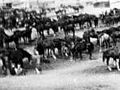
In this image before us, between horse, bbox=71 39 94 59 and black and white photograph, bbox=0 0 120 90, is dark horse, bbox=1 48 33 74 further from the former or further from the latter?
horse, bbox=71 39 94 59

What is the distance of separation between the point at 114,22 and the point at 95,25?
244 cm

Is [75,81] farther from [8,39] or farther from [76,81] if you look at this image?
[8,39]

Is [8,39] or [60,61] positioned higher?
[8,39]

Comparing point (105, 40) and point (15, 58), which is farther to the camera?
point (105, 40)

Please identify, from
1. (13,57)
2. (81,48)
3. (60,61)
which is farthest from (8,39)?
(13,57)

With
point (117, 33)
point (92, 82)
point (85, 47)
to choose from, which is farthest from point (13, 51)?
point (117, 33)

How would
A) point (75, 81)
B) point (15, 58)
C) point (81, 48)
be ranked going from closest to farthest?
point (75, 81) → point (15, 58) → point (81, 48)

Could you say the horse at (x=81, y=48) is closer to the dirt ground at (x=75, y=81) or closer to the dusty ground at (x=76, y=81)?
the dirt ground at (x=75, y=81)

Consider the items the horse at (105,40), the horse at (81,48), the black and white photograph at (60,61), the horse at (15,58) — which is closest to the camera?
the black and white photograph at (60,61)

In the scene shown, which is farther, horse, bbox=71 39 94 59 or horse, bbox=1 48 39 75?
horse, bbox=71 39 94 59

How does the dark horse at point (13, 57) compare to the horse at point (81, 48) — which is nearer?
the dark horse at point (13, 57)

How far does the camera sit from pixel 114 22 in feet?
109

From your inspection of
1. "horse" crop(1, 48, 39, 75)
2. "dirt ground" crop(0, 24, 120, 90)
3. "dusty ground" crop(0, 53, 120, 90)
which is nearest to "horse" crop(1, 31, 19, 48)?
"horse" crop(1, 48, 39, 75)

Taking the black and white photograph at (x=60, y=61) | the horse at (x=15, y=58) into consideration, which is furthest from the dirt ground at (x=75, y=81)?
the horse at (x=15, y=58)
